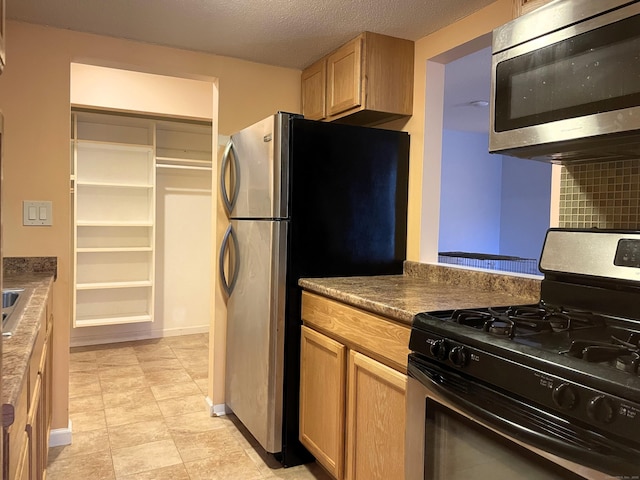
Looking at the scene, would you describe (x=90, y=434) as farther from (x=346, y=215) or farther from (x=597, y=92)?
(x=597, y=92)

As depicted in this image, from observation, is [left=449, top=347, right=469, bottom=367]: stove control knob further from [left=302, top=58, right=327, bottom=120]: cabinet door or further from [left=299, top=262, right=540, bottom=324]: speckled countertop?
[left=302, top=58, right=327, bottom=120]: cabinet door

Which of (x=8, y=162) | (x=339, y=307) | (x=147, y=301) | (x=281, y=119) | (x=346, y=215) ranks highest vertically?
(x=281, y=119)

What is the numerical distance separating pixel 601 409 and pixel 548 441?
0.45 feet

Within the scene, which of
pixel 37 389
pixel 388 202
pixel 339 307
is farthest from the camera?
pixel 388 202

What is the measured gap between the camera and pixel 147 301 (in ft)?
14.6

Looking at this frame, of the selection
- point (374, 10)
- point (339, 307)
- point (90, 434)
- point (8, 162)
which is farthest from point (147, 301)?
point (374, 10)

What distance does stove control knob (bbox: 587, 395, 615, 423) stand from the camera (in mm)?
915

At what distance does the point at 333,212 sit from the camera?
7.64 ft

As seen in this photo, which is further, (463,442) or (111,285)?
(111,285)

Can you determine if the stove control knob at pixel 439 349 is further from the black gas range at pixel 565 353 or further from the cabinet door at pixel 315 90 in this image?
the cabinet door at pixel 315 90

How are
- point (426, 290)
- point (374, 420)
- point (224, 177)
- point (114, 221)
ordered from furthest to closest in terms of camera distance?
point (114, 221)
point (224, 177)
point (426, 290)
point (374, 420)

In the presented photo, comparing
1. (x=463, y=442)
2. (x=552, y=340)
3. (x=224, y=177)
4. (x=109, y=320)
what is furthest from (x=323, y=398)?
(x=109, y=320)

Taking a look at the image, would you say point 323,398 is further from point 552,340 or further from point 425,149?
point 425,149

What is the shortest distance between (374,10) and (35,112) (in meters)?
1.70
